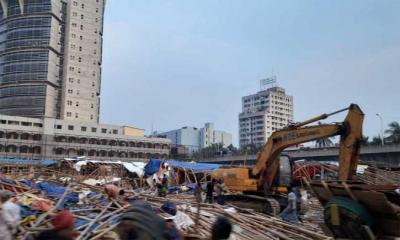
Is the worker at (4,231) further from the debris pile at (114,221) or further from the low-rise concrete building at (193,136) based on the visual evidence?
the low-rise concrete building at (193,136)

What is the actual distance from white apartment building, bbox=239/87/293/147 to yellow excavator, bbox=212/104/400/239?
5057 inches

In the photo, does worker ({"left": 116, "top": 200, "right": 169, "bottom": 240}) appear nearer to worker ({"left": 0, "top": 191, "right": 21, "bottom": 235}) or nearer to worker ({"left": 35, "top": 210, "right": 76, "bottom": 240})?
worker ({"left": 35, "top": 210, "right": 76, "bottom": 240})

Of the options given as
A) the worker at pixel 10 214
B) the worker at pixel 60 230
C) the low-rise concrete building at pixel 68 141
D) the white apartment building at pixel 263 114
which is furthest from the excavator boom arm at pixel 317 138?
Result: the white apartment building at pixel 263 114

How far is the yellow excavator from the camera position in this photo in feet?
24.0

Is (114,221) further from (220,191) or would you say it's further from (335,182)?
(220,191)

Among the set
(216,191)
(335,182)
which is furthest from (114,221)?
(216,191)

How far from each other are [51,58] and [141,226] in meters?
102

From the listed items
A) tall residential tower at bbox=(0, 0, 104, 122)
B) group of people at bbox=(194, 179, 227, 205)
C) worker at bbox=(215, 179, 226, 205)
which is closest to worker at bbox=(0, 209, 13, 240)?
group of people at bbox=(194, 179, 227, 205)

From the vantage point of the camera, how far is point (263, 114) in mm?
151250

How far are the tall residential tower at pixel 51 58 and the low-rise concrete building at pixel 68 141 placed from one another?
204 inches

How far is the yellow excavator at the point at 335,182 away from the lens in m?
7.32

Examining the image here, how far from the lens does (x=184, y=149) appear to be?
121250 mm

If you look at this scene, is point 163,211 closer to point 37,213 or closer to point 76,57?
point 37,213

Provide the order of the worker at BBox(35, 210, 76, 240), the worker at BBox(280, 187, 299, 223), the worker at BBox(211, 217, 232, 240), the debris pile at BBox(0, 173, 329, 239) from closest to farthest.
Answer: the worker at BBox(35, 210, 76, 240) → the worker at BBox(211, 217, 232, 240) → the debris pile at BBox(0, 173, 329, 239) → the worker at BBox(280, 187, 299, 223)
